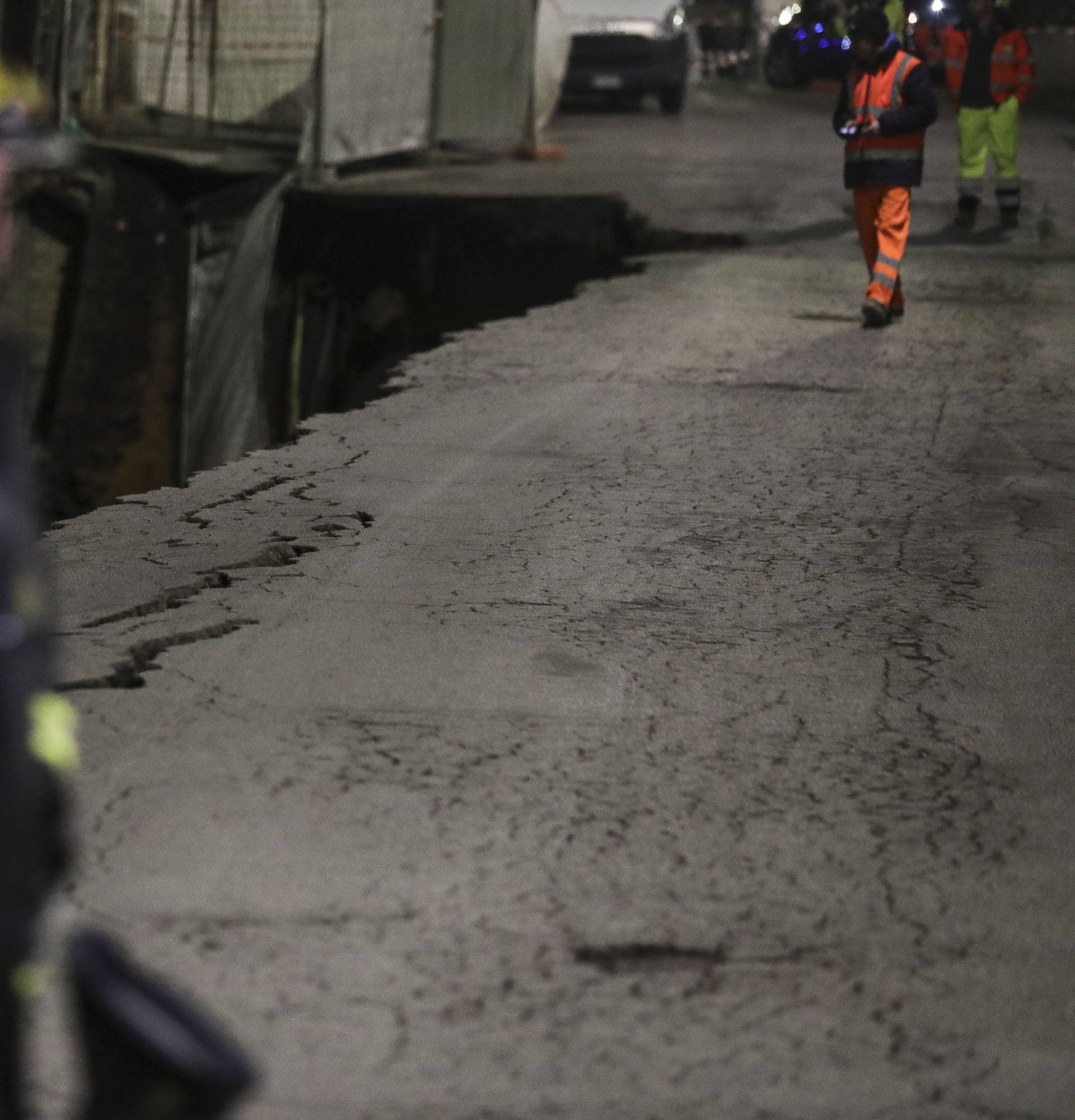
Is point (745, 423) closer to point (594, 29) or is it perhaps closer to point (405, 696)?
point (405, 696)

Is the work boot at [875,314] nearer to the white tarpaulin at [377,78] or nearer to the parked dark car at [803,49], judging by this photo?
the white tarpaulin at [377,78]

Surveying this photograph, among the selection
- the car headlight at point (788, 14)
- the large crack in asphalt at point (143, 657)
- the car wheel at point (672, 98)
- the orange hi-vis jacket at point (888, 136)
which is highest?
the car headlight at point (788, 14)

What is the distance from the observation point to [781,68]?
31.2m

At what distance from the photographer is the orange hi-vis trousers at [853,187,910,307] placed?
970 cm

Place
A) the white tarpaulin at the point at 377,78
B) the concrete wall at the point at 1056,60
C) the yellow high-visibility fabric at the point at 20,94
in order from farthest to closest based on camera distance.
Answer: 1. the concrete wall at the point at 1056,60
2. the white tarpaulin at the point at 377,78
3. the yellow high-visibility fabric at the point at 20,94

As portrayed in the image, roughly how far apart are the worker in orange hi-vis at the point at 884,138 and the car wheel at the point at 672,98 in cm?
1549

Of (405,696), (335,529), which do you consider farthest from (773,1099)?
(335,529)

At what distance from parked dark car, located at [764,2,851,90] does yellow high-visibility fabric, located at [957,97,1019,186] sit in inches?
609

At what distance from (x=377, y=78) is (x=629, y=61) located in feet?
33.3

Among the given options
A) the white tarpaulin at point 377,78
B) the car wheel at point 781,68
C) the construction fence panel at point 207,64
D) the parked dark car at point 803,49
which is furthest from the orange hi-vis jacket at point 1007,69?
the car wheel at point 781,68

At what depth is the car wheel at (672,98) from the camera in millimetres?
25094

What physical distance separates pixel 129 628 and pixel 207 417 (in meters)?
7.65

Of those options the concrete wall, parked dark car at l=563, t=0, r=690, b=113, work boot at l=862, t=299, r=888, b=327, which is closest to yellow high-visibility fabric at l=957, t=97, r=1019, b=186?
work boot at l=862, t=299, r=888, b=327

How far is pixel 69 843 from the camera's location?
6.72ft
